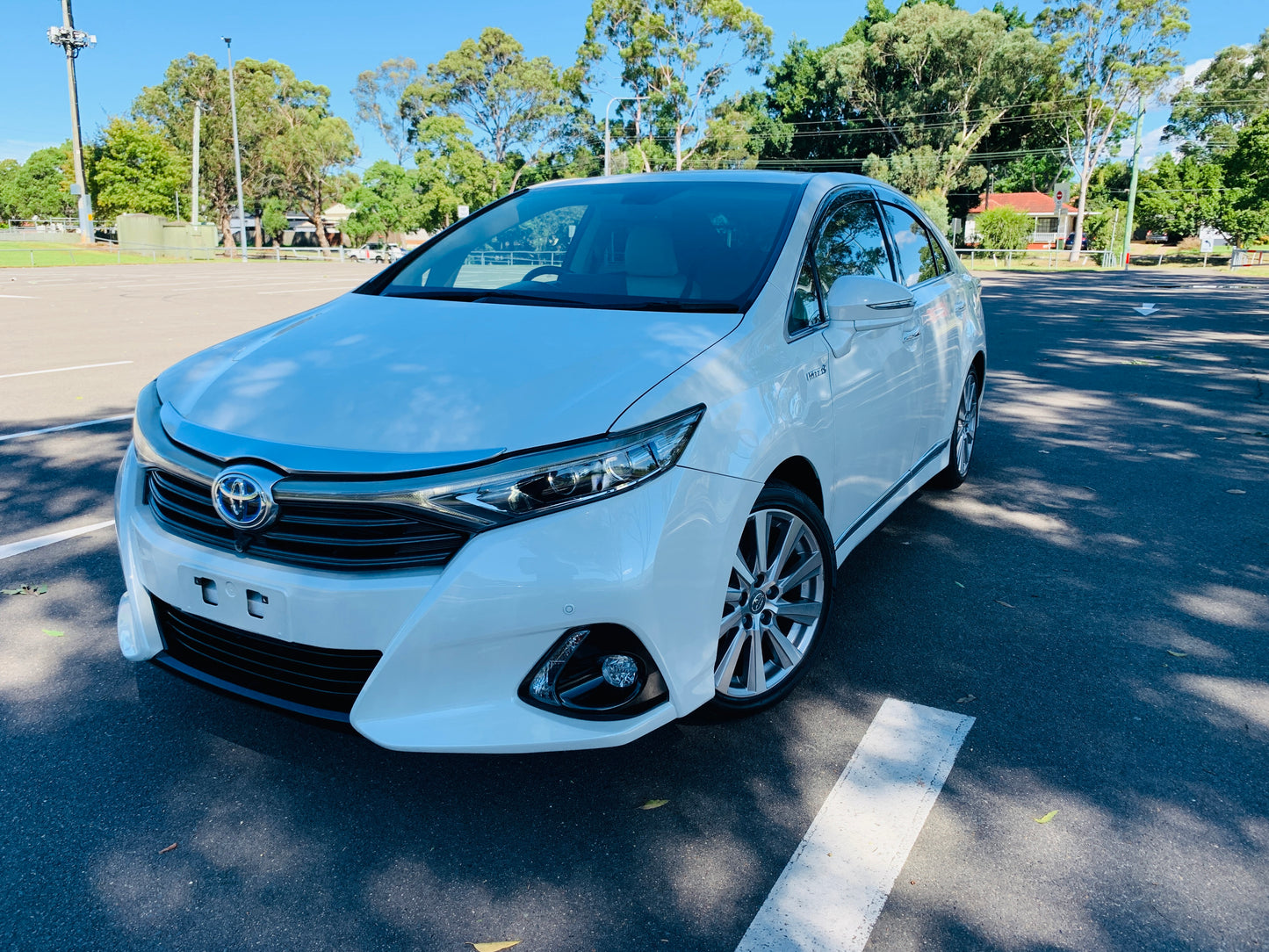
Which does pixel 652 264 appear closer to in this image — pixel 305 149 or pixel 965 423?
pixel 965 423

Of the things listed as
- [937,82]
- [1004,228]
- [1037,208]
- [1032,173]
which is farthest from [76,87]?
[1037,208]

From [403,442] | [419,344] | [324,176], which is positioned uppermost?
[324,176]

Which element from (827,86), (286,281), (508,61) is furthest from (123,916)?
(508,61)

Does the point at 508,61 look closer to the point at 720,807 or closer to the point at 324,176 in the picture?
the point at 324,176

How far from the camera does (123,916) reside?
2.10 meters

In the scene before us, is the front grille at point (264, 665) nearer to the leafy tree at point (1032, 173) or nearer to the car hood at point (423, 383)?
the car hood at point (423, 383)

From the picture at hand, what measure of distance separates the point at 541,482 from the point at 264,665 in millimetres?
839

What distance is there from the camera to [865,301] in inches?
124

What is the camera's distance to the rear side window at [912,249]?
4.29 metres

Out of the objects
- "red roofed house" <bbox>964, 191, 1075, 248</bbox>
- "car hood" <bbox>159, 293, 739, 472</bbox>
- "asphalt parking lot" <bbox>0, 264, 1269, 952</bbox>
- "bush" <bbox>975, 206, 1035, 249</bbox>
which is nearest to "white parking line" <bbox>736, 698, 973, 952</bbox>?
"asphalt parking lot" <bbox>0, 264, 1269, 952</bbox>

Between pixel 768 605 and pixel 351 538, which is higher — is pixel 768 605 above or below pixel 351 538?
below

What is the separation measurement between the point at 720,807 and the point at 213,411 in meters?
1.70

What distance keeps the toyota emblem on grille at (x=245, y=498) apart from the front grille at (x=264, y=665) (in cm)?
27

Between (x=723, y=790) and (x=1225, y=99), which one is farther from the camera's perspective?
(x=1225, y=99)
